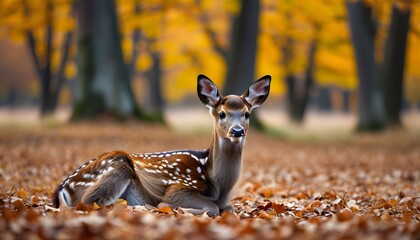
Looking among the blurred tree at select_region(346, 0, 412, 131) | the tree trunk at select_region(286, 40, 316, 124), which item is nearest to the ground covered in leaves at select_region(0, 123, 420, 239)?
the blurred tree at select_region(346, 0, 412, 131)

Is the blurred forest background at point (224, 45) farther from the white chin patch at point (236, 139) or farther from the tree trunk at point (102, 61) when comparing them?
the white chin patch at point (236, 139)

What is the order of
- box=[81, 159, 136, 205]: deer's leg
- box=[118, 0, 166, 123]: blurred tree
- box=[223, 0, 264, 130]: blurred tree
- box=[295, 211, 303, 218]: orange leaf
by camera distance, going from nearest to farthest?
box=[81, 159, 136, 205]: deer's leg
box=[295, 211, 303, 218]: orange leaf
box=[223, 0, 264, 130]: blurred tree
box=[118, 0, 166, 123]: blurred tree

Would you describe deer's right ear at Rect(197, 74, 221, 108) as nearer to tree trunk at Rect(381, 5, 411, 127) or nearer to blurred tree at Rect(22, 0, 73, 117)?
tree trunk at Rect(381, 5, 411, 127)

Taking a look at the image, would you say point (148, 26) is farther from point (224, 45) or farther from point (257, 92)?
point (257, 92)

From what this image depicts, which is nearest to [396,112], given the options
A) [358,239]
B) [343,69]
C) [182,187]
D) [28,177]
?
[343,69]

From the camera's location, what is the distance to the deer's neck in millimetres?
6559

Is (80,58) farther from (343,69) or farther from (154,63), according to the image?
(343,69)

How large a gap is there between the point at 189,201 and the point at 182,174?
0.39 m

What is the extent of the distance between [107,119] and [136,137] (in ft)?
6.87

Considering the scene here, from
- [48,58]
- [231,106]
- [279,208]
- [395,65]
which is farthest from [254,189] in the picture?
[48,58]

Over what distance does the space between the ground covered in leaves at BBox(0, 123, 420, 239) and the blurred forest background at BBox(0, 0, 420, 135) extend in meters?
1.69

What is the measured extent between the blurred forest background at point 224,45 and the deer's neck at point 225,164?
11.0 meters

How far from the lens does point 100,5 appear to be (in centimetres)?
1809

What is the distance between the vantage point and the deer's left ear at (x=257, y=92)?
682cm
